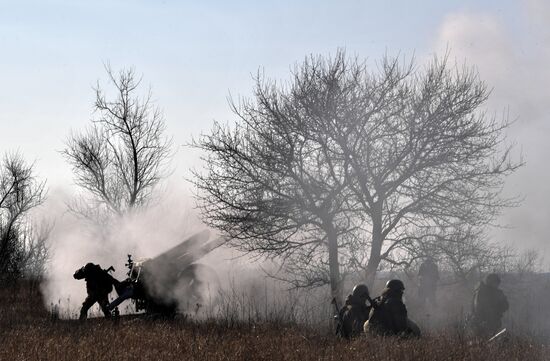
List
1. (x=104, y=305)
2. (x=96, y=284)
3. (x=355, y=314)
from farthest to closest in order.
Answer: (x=96, y=284) < (x=104, y=305) < (x=355, y=314)

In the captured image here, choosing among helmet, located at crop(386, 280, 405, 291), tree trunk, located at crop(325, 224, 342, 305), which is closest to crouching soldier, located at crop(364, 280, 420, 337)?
helmet, located at crop(386, 280, 405, 291)

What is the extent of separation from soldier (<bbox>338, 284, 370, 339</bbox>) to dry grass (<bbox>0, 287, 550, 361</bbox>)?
475 mm

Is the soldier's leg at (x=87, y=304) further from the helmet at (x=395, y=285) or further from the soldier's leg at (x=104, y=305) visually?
the helmet at (x=395, y=285)

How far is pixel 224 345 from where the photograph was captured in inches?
456

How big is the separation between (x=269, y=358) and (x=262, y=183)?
28.2 feet

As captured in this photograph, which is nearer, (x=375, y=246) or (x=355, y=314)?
(x=355, y=314)

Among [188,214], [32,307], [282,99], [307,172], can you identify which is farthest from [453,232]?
[32,307]

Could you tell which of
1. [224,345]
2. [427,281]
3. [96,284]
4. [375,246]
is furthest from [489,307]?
[96,284]

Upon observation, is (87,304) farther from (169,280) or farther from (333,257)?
(333,257)

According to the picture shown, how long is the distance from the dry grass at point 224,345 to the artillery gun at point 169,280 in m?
3.14

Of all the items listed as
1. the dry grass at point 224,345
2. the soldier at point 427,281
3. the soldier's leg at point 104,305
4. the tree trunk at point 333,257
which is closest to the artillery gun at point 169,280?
the soldier's leg at point 104,305

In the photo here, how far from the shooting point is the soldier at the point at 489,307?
642 inches

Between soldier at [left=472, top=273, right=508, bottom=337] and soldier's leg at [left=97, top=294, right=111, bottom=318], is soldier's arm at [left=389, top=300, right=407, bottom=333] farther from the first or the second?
soldier's leg at [left=97, top=294, right=111, bottom=318]

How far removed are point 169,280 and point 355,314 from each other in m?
6.09
